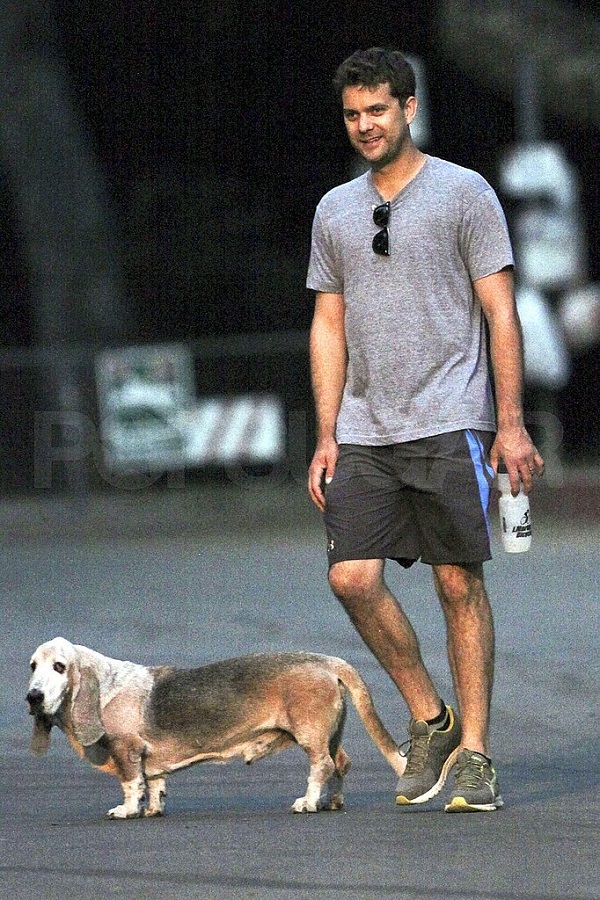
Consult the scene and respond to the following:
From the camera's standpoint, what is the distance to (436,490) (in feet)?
20.1

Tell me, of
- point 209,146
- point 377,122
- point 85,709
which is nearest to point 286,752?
point 85,709

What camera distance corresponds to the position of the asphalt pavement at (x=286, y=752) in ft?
16.5

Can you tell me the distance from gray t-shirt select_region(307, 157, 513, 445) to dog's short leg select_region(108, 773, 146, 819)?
1.23 m

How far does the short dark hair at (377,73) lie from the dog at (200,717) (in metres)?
1.75

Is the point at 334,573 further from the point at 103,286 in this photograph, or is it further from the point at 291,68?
the point at 291,68

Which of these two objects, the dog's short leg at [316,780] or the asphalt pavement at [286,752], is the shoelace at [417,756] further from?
the dog's short leg at [316,780]

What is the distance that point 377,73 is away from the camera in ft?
20.0

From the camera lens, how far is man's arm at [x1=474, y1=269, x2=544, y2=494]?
6.04 metres

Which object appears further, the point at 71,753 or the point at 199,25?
the point at 199,25

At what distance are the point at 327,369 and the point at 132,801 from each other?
1448mm

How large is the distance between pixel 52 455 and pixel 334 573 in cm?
1066

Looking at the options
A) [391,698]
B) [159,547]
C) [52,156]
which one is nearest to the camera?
[391,698]

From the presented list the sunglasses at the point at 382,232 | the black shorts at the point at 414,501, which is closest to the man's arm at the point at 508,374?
the black shorts at the point at 414,501

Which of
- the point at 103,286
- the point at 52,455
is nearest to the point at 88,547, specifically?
the point at 52,455
